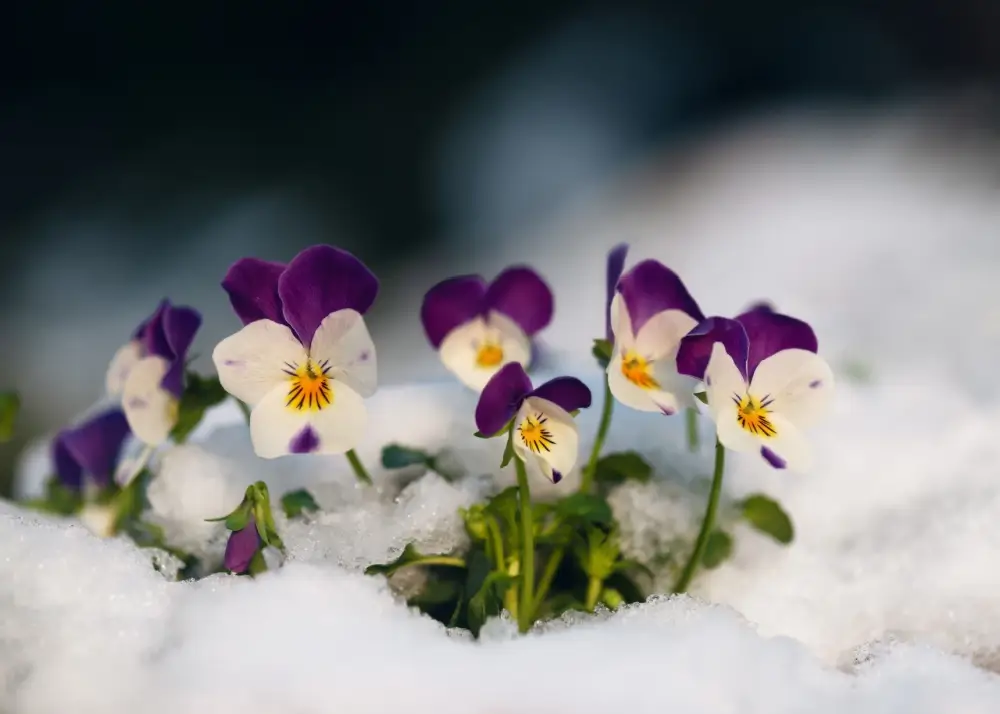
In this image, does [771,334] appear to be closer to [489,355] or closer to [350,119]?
[489,355]

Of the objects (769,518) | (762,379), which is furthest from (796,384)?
(769,518)

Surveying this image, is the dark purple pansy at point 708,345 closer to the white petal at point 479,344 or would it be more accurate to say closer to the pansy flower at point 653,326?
the pansy flower at point 653,326

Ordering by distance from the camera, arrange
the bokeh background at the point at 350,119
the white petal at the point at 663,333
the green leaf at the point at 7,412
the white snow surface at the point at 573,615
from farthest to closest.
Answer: the bokeh background at the point at 350,119, the green leaf at the point at 7,412, the white petal at the point at 663,333, the white snow surface at the point at 573,615

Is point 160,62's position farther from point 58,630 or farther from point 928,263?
point 58,630

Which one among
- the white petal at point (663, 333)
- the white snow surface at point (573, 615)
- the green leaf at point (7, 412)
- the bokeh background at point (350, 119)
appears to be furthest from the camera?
the bokeh background at point (350, 119)

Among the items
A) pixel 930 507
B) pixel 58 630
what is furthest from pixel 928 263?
pixel 58 630

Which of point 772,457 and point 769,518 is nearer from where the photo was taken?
point 772,457

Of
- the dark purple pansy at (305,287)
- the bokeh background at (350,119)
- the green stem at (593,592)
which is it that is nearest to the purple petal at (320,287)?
the dark purple pansy at (305,287)
